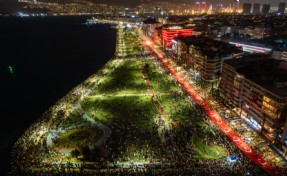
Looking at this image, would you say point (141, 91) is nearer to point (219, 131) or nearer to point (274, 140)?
A: point (219, 131)

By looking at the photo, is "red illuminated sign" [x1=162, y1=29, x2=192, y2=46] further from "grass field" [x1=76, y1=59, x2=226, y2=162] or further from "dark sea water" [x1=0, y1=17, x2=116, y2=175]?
"grass field" [x1=76, y1=59, x2=226, y2=162]

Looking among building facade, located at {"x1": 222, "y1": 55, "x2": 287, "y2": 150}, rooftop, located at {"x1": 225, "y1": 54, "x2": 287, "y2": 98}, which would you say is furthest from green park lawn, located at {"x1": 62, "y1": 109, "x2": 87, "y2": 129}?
rooftop, located at {"x1": 225, "y1": 54, "x2": 287, "y2": 98}

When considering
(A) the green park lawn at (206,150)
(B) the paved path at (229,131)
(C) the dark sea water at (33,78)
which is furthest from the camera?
(C) the dark sea water at (33,78)

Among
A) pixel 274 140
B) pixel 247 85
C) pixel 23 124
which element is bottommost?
pixel 23 124

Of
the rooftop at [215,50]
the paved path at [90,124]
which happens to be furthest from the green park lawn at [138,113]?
the rooftop at [215,50]

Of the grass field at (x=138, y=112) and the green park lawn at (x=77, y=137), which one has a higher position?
the grass field at (x=138, y=112)

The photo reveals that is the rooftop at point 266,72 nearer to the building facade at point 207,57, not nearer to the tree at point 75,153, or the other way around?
the building facade at point 207,57

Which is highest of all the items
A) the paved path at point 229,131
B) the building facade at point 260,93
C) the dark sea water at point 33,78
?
the building facade at point 260,93

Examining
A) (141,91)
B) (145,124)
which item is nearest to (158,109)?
(145,124)

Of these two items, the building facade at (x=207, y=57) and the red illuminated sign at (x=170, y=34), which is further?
the red illuminated sign at (x=170, y=34)
